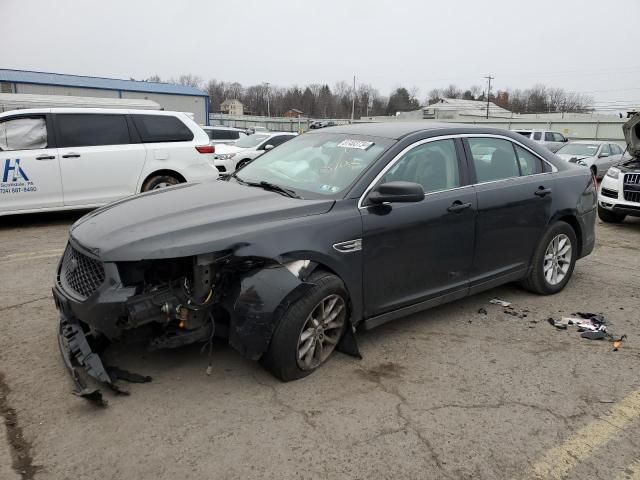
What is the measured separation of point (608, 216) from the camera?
9656 millimetres

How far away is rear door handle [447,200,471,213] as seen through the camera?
13.2 ft

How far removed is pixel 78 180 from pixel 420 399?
6.62 m

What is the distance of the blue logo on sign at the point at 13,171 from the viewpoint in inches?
288

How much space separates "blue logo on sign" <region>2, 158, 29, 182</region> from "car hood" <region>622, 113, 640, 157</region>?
10408 mm

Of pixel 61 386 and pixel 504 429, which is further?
pixel 61 386

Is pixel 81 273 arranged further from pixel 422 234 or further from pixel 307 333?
pixel 422 234

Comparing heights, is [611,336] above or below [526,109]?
below

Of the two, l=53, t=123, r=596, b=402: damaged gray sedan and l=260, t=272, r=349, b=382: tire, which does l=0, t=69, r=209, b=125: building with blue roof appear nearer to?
l=53, t=123, r=596, b=402: damaged gray sedan

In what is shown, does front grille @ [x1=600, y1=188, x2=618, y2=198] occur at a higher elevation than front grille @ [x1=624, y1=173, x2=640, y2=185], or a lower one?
lower

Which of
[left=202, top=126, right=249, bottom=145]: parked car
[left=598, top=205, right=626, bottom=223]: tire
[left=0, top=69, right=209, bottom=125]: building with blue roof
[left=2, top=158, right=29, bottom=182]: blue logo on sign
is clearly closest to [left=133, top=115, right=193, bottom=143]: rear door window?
[left=2, top=158, right=29, bottom=182]: blue logo on sign

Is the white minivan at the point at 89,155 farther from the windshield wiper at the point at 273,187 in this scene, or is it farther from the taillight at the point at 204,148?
the windshield wiper at the point at 273,187

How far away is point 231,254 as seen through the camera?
3047 mm

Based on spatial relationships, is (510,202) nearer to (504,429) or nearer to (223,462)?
(504,429)

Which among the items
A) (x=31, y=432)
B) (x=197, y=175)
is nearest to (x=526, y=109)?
(x=197, y=175)
